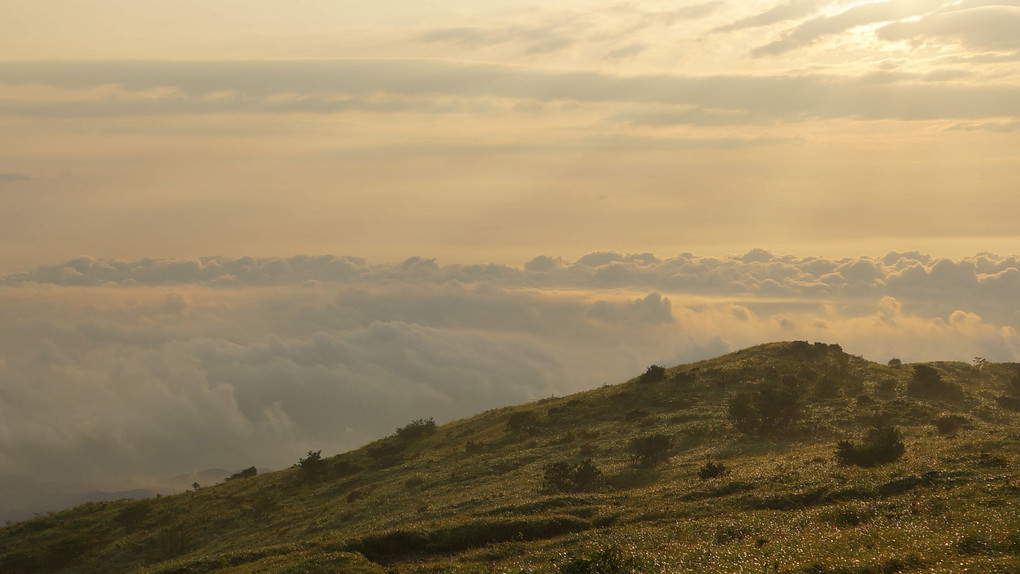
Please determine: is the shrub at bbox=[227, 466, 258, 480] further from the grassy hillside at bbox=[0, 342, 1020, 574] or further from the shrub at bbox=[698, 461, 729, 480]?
the shrub at bbox=[698, 461, 729, 480]

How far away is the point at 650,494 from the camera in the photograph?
156 feet

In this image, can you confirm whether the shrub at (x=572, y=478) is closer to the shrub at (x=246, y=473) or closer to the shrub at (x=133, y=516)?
the shrub at (x=133, y=516)

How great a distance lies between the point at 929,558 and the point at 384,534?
28.5m

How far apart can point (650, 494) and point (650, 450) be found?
1508 cm

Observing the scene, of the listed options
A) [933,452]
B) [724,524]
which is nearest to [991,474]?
[933,452]

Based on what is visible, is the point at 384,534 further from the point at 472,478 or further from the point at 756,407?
the point at 756,407

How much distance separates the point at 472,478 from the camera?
2571 inches

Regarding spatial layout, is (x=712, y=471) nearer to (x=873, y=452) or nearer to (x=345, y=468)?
(x=873, y=452)

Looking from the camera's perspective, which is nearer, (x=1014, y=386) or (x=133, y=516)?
(x=133, y=516)

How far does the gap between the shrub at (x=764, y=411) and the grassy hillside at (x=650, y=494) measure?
20 centimetres

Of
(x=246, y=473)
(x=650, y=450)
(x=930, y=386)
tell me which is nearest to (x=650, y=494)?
(x=650, y=450)

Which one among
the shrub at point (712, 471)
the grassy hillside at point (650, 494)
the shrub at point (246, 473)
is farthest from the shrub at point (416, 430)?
the shrub at point (712, 471)

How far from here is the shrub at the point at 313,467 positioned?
82.9 m

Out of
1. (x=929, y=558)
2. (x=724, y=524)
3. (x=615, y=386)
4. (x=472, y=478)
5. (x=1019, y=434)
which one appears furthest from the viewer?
(x=615, y=386)
